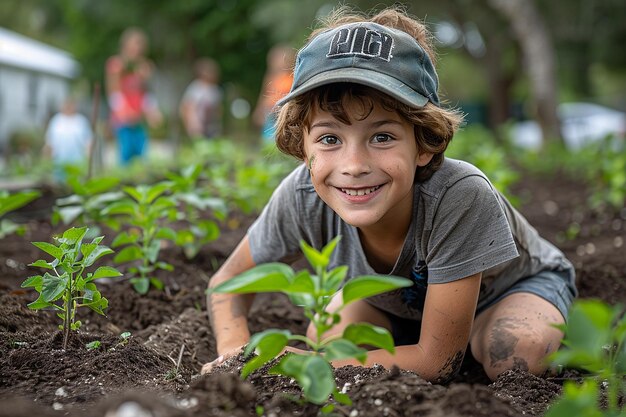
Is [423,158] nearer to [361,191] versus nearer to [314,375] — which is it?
[361,191]

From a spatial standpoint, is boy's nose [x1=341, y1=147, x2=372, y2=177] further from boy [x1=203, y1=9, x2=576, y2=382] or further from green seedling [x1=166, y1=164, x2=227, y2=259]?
green seedling [x1=166, y1=164, x2=227, y2=259]

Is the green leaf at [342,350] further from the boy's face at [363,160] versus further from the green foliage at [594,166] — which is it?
the green foliage at [594,166]

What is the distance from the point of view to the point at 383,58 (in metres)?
1.90

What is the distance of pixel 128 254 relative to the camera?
8.73 ft

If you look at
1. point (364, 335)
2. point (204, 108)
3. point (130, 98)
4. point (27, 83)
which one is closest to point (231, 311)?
point (364, 335)

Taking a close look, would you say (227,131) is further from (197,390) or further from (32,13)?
(197,390)

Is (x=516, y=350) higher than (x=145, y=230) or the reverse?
the reverse

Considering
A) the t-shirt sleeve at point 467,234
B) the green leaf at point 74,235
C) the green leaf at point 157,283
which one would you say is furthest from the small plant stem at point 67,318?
the t-shirt sleeve at point 467,234

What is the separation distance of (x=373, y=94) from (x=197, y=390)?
90 centimetres

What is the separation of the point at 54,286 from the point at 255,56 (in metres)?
25.1

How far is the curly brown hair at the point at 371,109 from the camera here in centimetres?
192

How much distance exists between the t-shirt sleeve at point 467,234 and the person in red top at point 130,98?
22.2 ft

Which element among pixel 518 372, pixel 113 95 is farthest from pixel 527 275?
pixel 113 95

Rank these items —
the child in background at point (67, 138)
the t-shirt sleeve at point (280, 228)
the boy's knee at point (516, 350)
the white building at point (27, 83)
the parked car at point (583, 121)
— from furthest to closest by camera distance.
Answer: the parked car at point (583, 121) < the white building at point (27, 83) < the child in background at point (67, 138) < the t-shirt sleeve at point (280, 228) < the boy's knee at point (516, 350)
